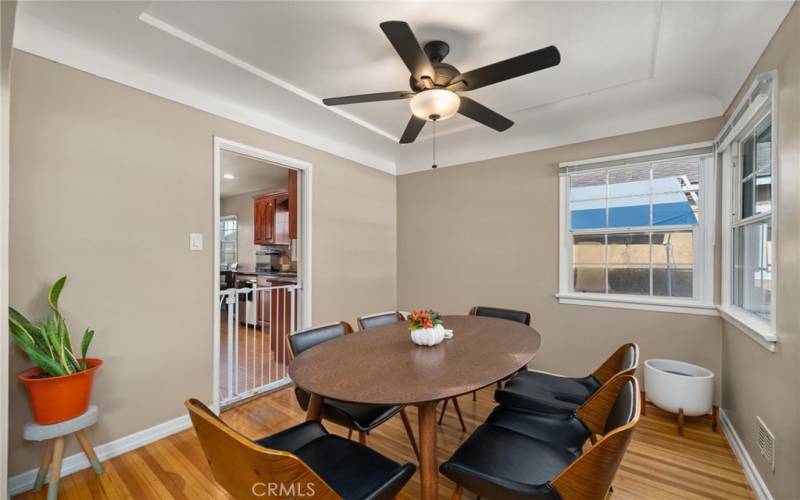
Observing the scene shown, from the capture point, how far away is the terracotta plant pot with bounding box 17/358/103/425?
5.38 ft

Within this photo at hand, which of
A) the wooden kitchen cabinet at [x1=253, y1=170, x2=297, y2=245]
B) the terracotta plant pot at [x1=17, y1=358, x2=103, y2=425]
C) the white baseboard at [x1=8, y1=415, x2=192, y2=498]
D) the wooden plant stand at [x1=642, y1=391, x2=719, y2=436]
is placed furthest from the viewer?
the wooden kitchen cabinet at [x1=253, y1=170, x2=297, y2=245]

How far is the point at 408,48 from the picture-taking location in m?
1.56

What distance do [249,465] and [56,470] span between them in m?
1.59

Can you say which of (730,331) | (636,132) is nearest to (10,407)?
(730,331)

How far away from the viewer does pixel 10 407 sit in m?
1.74

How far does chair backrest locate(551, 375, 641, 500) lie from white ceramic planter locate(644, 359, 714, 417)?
5.71ft

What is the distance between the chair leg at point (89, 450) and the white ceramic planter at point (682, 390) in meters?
3.56

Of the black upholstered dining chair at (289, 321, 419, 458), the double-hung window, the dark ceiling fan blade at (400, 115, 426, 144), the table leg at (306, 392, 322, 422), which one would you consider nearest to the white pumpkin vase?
the black upholstered dining chair at (289, 321, 419, 458)

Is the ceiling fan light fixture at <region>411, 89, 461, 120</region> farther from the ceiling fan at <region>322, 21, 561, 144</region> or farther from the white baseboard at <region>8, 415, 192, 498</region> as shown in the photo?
the white baseboard at <region>8, 415, 192, 498</region>

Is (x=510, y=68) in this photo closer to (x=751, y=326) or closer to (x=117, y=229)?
(x=751, y=326)

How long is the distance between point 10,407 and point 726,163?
467 centimetres

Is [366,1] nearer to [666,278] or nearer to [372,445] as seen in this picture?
[372,445]

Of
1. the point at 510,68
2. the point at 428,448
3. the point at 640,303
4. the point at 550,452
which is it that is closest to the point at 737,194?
the point at 640,303

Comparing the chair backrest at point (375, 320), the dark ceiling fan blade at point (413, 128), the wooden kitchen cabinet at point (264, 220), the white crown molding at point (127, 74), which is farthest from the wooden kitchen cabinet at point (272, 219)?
the dark ceiling fan blade at point (413, 128)
